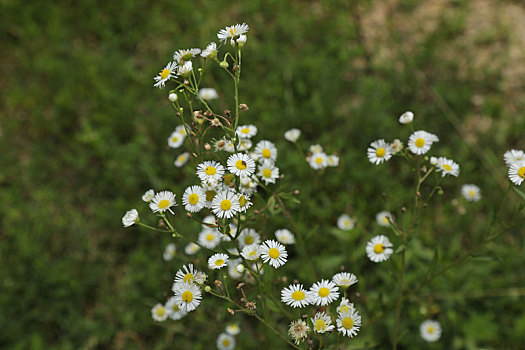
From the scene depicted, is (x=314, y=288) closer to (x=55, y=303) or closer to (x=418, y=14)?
(x=55, y=303)

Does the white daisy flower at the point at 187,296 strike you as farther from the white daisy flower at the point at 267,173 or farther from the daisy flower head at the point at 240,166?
the white daisy flower at the point at 267,173

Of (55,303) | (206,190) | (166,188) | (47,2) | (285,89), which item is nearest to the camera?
Result: (206,190)

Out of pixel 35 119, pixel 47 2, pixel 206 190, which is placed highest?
pixel 47 2

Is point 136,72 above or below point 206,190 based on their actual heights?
above

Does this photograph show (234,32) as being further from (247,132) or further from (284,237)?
(284,237)

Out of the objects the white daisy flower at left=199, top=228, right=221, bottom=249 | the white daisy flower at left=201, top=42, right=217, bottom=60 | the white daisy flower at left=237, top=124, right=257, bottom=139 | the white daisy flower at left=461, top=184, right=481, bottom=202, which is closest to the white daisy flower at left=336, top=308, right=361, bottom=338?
the white daisy flower at left=199, top=228, right=221, bottom=249

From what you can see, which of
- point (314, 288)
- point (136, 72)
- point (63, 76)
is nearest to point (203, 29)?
point (136, 72)
